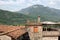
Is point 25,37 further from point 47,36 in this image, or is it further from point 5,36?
point 5,36

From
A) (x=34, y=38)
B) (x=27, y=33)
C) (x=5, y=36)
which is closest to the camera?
(x=5, y=36)

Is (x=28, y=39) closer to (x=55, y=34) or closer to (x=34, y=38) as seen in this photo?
(x=34, y=38)

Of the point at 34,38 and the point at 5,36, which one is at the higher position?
the point at 5,36

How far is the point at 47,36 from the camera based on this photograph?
31625 millimetres

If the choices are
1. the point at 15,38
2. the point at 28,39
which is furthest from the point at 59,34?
the point at 15,38

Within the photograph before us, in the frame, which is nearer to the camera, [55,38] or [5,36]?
[5,36]

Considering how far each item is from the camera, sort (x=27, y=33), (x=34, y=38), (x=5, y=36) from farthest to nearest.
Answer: (x=27, y=33)
(x=34, y=38)
(x=5, y=36)

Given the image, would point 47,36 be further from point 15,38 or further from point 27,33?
point 15,38

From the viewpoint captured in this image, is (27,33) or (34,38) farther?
(27,33)

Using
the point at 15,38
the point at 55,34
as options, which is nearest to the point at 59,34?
the point at 55,34

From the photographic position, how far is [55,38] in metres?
31.9

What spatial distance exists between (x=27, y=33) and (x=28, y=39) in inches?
52.1

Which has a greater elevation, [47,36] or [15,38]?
[15,38]

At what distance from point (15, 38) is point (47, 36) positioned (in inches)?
361
